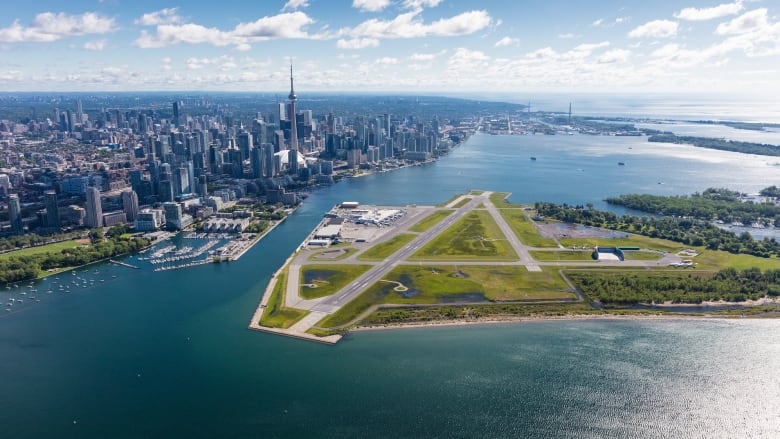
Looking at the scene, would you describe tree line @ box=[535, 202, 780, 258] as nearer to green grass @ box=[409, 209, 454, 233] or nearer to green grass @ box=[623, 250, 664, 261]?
green grass @ box=[623, 250, 664, 261]

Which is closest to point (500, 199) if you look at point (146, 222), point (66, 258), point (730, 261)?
point (730, 261)

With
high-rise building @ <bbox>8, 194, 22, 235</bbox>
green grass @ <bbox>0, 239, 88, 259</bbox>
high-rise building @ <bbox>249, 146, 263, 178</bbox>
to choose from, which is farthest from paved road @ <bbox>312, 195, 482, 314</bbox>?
high-rise building @ <bbox>8, 194, 22, 235</bbox>

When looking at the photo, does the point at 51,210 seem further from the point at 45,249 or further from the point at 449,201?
the point at 449,201

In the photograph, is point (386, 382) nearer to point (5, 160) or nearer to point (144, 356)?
point (144, 356)

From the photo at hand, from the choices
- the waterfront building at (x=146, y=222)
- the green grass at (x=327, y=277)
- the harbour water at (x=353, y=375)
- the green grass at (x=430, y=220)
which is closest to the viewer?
the harbour water at (x=353, y=375)

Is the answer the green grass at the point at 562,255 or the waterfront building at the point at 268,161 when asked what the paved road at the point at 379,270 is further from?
the waterfront building at the point at 268,161

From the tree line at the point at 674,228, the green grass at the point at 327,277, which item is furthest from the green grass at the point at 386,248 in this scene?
the tree line at the point at 674,228

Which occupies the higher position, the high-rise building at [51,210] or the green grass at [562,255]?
the high-rise building at [51,210]
